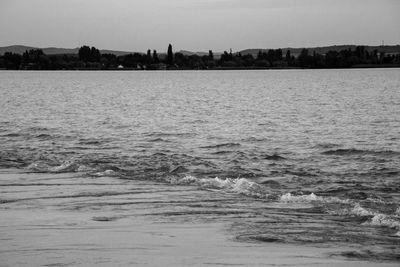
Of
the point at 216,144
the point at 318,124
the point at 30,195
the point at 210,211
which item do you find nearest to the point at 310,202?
the point at 210,211

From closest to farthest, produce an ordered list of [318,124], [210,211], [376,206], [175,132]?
[210,211], [376,206], [175,132], [318,124]

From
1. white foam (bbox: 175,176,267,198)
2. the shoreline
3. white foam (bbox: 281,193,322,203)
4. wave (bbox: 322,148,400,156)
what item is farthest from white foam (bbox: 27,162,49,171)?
wave (bbox: 322,148,400,156)

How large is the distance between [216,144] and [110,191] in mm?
14487

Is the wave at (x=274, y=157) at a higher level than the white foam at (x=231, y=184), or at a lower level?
lower

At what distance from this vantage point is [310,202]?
1545cm

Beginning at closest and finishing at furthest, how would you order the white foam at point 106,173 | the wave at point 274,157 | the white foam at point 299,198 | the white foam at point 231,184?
the white foam at point 299,198
the white foam at point 231,184
the white foam at point 106,173
the wave at point 274,157

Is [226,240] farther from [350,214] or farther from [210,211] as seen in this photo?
[350,214]

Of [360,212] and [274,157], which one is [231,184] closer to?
[360,212]

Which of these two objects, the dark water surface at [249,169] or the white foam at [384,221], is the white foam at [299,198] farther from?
the white foam at [384,221]

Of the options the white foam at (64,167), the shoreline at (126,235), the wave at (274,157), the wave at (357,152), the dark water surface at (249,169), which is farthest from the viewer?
the wave at (357,152)

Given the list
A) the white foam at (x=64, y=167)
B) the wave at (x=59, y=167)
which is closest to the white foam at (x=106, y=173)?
the wave at (x=59, y=167)

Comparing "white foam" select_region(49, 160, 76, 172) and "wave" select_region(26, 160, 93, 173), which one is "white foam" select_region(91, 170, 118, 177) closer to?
"wave" select_region(26, 160, 93, 173)

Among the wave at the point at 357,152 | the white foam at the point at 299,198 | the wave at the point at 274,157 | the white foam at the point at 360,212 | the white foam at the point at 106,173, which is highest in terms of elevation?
the white foam at the point at 360,212

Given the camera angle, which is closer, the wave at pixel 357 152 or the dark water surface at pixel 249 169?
the dark water surface at pixel 249 169
